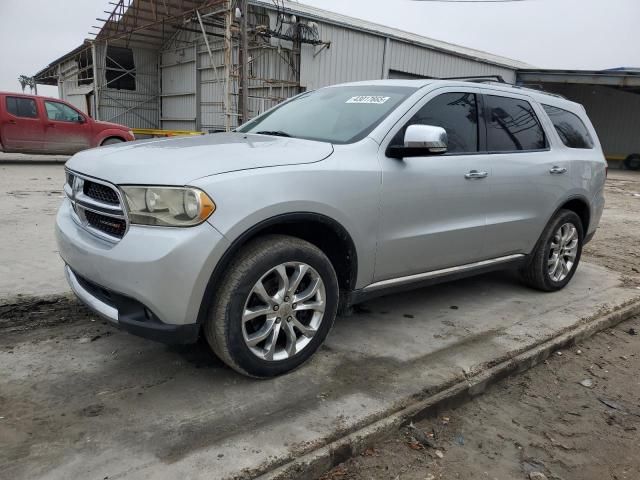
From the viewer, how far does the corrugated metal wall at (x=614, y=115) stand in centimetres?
2642

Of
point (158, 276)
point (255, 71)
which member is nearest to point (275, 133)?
point (158, 276)

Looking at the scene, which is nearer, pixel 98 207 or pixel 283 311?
pixel 98 207

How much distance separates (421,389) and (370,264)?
0.78 meters

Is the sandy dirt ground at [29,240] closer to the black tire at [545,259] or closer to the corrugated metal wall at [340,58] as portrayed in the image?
the black tire at [545,259]

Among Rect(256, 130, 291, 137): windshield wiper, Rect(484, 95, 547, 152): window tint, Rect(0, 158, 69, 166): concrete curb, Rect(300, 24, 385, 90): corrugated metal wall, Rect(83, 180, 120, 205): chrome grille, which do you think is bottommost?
Rect(0, 158, 69, 166): concrete curb

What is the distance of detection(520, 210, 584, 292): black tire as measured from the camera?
183 inches

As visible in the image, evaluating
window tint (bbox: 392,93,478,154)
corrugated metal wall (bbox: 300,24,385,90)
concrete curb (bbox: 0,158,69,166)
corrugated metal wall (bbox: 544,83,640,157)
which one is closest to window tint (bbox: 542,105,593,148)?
window tint (bbox: 392,93,478,154)

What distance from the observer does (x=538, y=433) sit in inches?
111

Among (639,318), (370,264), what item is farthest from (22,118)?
(639,318)

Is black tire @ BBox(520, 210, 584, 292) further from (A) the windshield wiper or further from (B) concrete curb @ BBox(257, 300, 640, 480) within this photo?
(A) the windshield wiper

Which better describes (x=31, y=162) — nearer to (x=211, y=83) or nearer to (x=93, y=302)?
(x=211, y=83)

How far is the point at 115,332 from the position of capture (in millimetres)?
3488

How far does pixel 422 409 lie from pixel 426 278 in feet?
3.58

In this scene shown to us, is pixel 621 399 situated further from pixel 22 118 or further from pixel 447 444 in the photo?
pixel 22 118
